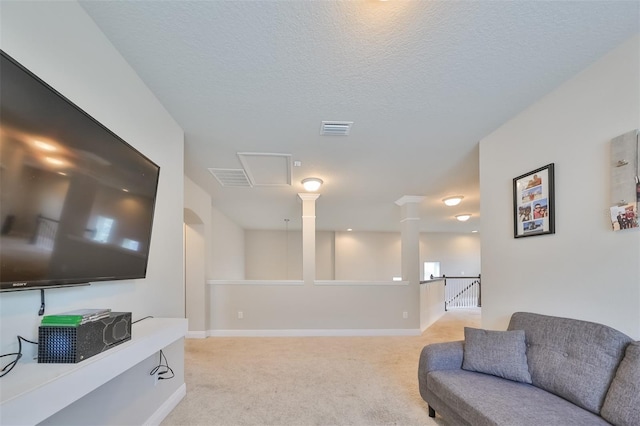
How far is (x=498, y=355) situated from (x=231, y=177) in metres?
3.70

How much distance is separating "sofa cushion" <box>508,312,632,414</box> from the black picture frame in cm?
68

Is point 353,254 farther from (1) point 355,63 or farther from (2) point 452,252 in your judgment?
(1) point 355,63

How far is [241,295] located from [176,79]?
398 centimetres

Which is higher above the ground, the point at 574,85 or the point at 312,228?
the point at 574,85

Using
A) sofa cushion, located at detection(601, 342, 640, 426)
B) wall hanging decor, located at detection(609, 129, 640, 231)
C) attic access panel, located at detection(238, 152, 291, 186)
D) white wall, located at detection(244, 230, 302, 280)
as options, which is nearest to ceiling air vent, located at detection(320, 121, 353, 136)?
attic access panel, located at detection(238, 152, 291, 186)

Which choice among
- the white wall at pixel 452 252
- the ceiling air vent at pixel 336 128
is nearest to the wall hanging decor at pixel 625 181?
the ceiling air vent at pixel 336 128

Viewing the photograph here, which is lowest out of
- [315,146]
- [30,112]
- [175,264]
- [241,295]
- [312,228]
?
[241,295]

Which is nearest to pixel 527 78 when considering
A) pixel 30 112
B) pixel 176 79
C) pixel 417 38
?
pixel 417 38

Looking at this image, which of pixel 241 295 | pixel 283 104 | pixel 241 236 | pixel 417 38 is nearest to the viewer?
pixel 417 38

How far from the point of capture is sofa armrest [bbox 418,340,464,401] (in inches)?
96.5

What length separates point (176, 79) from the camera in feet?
6.97

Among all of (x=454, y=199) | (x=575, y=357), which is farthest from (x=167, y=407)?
(x=454, y=199)

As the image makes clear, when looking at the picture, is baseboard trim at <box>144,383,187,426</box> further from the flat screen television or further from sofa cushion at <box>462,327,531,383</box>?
sofa cushion at <box>462,327,531,383</box>

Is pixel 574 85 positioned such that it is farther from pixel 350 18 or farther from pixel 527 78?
pixel 350 18
